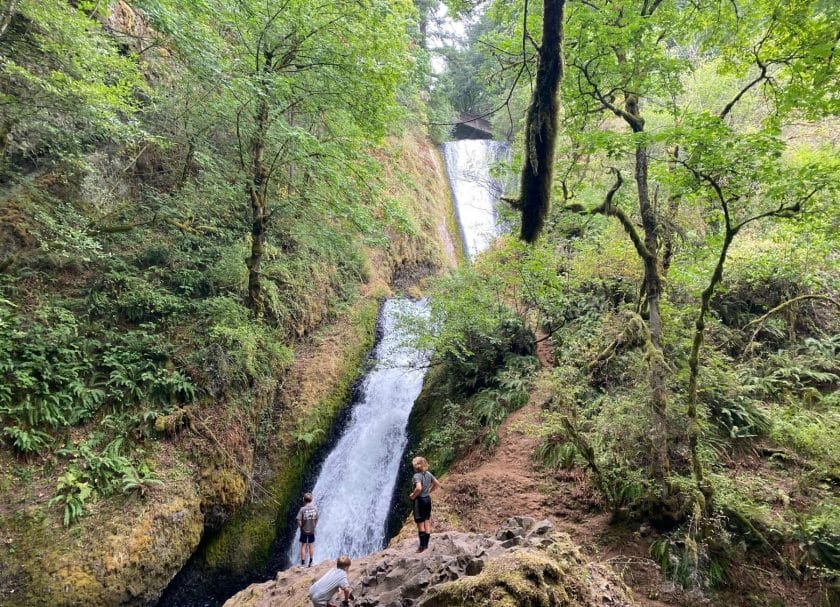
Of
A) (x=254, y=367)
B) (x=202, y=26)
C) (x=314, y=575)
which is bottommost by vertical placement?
(x=314, y=575)

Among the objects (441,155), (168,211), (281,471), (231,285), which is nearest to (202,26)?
(168,211)

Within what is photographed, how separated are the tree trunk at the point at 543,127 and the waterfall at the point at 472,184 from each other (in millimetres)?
19178

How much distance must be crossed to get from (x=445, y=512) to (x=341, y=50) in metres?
9.30

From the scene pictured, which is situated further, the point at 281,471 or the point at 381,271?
the point at 381,271

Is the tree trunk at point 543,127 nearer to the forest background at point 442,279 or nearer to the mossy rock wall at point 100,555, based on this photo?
the forest background at point 442,279

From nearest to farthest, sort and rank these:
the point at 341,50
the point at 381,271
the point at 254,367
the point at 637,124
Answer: the point at 637,124 → the point at 341,50 → the point at 254,367 → the point at 381,271

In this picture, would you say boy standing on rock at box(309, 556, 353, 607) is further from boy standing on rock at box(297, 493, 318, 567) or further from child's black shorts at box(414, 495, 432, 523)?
boy standing on rock at box(297, 493, 318, 567)

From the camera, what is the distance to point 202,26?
273 inches

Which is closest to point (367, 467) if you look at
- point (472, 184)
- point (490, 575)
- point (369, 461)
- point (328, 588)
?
point (369, 461)

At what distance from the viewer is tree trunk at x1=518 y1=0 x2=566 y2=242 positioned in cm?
374

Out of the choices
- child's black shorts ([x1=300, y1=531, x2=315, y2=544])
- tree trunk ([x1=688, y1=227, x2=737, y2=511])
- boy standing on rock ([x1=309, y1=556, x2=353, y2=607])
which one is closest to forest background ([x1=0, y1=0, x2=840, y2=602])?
tree trunk ([x1=688, y1=227, x2=737, y2=511])

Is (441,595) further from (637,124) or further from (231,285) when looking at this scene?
(231,285)

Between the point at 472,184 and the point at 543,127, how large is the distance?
79.1 ft

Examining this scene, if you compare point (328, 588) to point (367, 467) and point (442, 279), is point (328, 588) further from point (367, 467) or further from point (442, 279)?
point (442, 279)
